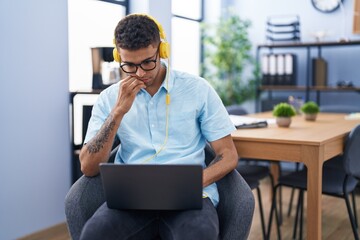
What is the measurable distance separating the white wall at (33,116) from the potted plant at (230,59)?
7.27 feet

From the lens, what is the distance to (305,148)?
6.79 ft

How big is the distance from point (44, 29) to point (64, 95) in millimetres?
404

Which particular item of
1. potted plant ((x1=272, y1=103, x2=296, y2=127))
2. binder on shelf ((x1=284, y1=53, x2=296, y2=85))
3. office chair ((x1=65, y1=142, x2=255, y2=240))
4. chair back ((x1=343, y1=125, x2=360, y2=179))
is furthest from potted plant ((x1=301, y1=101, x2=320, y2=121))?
binder on shelf ((x1=284, y1=53, x2=296, y2=85))

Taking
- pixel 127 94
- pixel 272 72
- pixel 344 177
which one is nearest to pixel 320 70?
pixel 272 72

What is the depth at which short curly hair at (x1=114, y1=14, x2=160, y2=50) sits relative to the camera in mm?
1614

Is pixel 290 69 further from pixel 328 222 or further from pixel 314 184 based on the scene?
pixel 314 184

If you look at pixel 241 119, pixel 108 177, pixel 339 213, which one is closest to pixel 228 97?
pixel 339 213

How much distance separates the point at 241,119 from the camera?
262 centimetres

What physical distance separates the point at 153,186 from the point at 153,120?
40 centimetres

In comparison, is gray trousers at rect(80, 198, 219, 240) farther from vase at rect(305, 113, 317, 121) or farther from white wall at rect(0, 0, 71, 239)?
vase at rect(305, 113, 317, 121)

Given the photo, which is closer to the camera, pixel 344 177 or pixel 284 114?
pixel 344 177

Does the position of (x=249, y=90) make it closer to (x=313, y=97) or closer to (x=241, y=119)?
(x=313, y=97)

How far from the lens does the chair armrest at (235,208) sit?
5.22ft

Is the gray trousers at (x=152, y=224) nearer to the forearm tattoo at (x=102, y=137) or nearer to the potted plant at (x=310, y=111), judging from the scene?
the forearm tattoo at (x=102, y=137)
